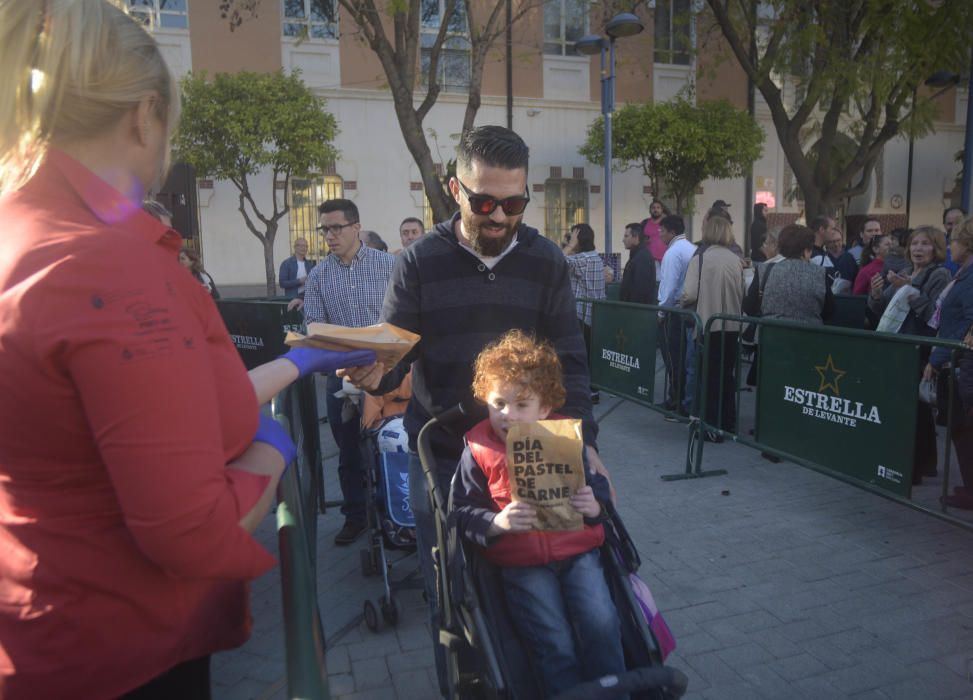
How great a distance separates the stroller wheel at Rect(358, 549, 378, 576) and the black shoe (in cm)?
51

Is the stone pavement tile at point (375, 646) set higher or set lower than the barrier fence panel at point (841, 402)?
lower

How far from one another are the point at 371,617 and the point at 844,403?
3207 millimetres

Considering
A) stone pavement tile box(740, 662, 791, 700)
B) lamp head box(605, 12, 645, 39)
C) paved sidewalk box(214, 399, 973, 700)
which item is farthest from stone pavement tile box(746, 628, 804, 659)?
lamp head box(605, 12, 645, 39)

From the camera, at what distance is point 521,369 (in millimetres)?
2467

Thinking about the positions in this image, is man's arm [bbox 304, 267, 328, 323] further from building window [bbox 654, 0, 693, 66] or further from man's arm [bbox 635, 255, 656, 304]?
building window [bbox 654, 0, 693, 66]

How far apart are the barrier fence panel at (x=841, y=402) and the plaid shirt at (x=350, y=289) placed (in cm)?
286

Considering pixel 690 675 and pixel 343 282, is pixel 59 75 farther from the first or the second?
pixel 343 282

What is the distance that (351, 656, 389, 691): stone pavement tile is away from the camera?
11.2 feet

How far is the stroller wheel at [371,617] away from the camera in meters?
3.81

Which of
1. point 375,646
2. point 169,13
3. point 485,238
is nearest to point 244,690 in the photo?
point 375,646

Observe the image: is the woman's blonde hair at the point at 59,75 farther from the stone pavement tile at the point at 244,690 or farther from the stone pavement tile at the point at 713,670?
the stone pavement tile at the point at 713,670

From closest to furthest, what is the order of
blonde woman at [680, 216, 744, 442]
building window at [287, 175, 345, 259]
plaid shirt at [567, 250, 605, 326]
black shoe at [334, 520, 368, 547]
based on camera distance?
black shoe at [334, 520, 368, 547]
blonde woman at [680, 216, 744, 442]
plaid shirt at [567, 250, 605, 326]
building window at [287, 175, 345, 259]

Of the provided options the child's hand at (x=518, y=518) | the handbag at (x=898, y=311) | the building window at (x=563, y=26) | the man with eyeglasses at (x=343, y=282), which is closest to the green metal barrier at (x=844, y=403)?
the handbag at (x=898, y=311)

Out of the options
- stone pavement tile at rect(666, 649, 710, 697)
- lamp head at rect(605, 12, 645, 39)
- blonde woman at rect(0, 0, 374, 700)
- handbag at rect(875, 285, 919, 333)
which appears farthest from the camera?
lamp head at rect(605, 12, 645, 39)
